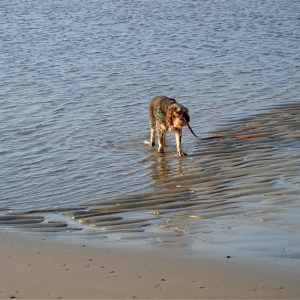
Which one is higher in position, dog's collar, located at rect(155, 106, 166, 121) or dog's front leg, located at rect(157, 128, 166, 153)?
dog's collar, located at rect(155, 106, 166, 121)

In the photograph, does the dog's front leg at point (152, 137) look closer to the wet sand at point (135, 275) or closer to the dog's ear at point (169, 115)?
the dog's ear at point (169, 115)

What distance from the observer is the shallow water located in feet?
21.3

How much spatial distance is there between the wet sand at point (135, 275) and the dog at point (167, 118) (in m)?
4.23

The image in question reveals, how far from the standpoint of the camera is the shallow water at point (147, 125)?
6.48m

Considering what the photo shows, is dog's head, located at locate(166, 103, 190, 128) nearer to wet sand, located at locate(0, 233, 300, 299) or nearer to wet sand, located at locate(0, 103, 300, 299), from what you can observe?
wet sand, located at locate(0, 103, 300, 299)

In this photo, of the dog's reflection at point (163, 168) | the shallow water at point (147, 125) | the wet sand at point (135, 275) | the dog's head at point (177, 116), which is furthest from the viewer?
the dog's head at point (177, 116)

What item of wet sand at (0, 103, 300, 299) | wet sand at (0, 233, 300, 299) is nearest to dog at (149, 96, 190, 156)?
wet sand at (0, 103, 300, 299)

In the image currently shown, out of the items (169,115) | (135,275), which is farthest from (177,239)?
(169,115)

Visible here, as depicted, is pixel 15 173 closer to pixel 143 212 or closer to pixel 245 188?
pixel 143 212

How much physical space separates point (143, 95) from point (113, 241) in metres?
8.01

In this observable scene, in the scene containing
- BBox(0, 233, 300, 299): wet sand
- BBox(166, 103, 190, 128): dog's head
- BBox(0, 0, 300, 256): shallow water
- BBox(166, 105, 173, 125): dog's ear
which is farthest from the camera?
BBox(166, 105, 173, 125): dog's ear

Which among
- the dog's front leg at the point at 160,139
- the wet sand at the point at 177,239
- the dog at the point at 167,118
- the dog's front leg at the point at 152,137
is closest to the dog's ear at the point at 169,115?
the dog at the point at 167,118

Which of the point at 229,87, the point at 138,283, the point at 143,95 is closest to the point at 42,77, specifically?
the point at 143,95

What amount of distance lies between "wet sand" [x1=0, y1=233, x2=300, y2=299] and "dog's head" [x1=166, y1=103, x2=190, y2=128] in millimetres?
4185
